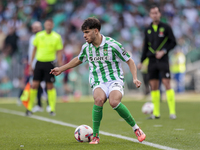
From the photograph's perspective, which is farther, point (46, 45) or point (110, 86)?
point (46, 45)

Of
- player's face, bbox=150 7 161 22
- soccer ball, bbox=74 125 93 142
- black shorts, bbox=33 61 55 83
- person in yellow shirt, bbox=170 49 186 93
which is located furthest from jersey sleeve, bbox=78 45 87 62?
person in yellow shirt, bbox=170 49 186 93

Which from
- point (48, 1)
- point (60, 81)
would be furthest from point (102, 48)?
point (48, 1)

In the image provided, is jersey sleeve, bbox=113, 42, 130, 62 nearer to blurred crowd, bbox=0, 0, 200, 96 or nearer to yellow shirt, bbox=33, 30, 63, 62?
yellow shirt, bbox=33, 30, 63, 62

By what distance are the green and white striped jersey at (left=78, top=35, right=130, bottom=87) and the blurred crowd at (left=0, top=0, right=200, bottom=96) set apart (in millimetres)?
11632

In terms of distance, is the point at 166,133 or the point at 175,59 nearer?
the point at 166,133

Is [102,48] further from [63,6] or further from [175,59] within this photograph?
[63,6]

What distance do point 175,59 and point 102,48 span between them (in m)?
13.6

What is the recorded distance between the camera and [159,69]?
7473mm

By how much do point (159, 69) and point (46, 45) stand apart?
2792 millimetres

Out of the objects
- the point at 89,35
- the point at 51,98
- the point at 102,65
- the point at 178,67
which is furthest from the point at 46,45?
the point at 178,67

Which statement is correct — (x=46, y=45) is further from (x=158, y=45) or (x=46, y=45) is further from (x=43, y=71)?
(x=158, y=45)

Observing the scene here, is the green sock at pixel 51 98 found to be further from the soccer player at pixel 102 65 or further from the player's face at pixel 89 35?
the player's face at pixel 89 35

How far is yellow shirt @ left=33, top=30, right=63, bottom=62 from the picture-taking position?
8.62 metres

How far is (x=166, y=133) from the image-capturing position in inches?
201
